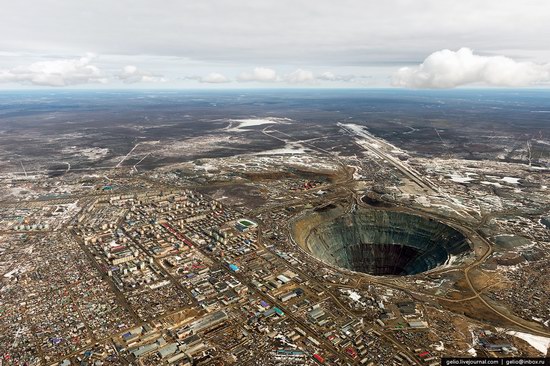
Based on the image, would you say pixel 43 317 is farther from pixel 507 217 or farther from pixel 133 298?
pixel 507 217

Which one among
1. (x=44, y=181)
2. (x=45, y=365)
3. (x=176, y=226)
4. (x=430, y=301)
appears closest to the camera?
(x=45, y=365)

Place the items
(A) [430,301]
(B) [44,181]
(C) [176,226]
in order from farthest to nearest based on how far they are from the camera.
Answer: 1. (B) [44,181]
2. (C) [176,226]
3. (A) [430,301]

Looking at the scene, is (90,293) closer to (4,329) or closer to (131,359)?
(4,329)

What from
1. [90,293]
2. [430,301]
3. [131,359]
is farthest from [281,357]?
[90,293]

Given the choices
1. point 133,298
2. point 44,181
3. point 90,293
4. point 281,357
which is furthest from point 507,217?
point 44,181

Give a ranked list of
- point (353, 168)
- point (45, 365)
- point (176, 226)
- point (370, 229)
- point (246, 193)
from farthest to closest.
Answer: point (353, 168), point (246, 193), point (370, 229), point (176, 226), point (45, 365)

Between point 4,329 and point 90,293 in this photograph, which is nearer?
point 4,329
